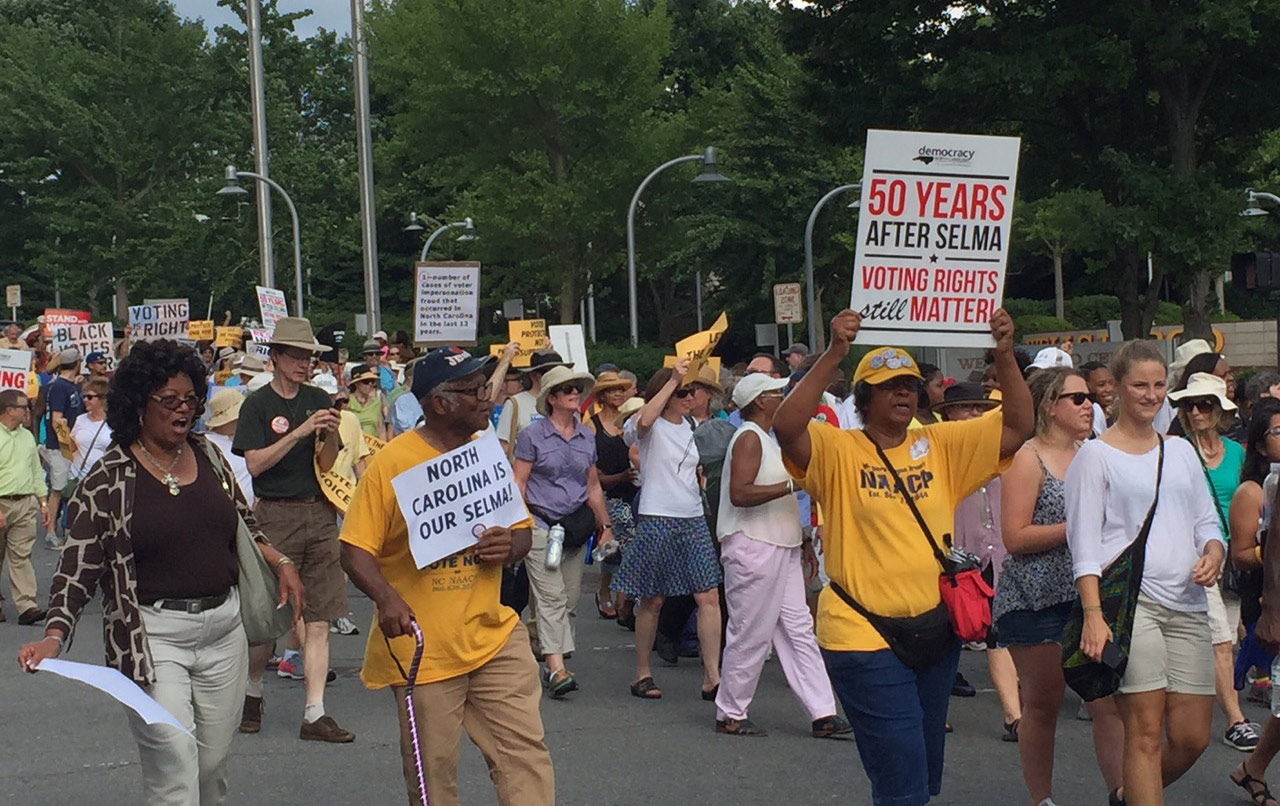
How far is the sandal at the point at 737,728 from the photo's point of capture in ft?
28.8

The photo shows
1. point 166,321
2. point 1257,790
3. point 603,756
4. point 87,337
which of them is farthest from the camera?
point 166,321

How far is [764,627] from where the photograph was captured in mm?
8617

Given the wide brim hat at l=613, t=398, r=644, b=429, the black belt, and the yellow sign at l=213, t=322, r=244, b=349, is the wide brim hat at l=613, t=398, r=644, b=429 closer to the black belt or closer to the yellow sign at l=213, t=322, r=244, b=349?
the black belt

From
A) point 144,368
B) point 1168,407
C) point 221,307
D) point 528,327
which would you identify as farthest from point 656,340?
point 144,368

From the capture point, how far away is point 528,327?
1534 cm

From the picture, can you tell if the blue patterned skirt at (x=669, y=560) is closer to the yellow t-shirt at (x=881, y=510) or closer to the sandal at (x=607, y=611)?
the sandal at (x=607, y=611)

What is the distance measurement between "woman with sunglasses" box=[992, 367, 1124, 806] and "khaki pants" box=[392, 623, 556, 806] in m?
1.91

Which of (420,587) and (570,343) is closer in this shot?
(420,587)

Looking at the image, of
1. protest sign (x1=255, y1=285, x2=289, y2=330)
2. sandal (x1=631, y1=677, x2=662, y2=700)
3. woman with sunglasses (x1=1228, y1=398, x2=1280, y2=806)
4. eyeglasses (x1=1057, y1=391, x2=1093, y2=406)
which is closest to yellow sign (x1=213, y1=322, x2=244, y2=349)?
protest sign (x1=255, y1=285, x2=289, y2=330)

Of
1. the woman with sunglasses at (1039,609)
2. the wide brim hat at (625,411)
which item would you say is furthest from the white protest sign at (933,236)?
the wide brim hat at (625,411)

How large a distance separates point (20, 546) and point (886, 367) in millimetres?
9247

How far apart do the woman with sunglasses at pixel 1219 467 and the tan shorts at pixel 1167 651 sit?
81.9 inches

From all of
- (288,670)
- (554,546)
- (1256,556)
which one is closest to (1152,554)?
(1256,556)

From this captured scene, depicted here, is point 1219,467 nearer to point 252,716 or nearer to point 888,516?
point 888,516
